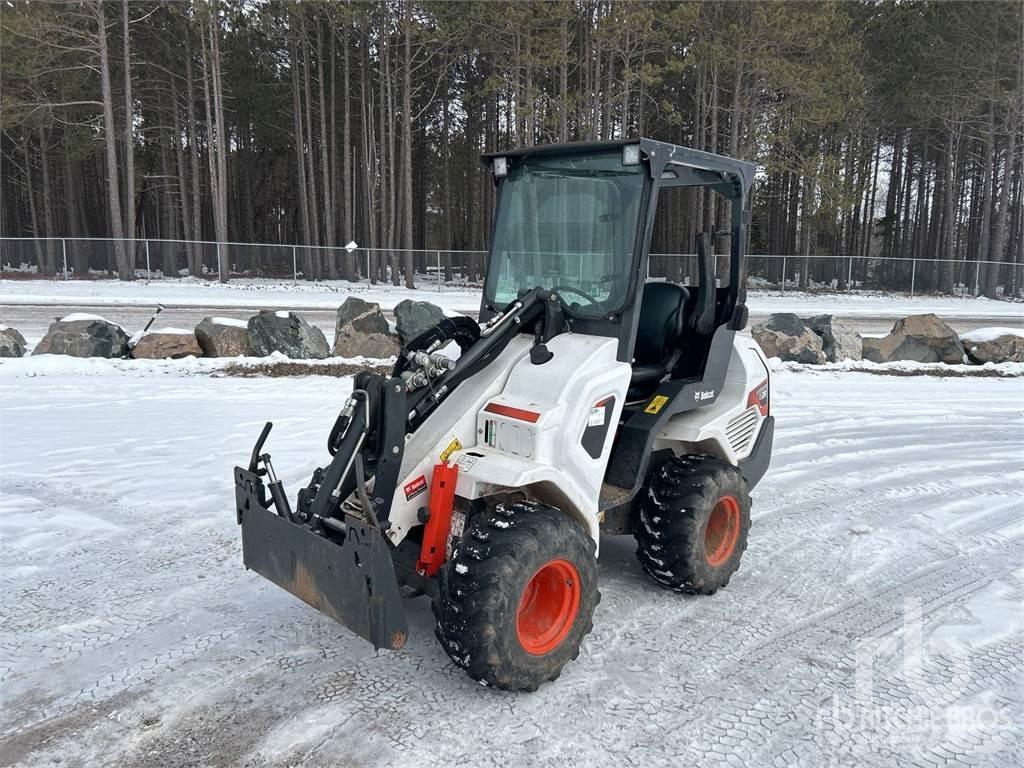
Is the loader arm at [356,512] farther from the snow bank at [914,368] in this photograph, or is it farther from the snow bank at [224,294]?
the snow bank at [224,294]

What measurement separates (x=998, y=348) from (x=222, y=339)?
1266 centimetres

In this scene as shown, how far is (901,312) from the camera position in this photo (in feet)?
83.0

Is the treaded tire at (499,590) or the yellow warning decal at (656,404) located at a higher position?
the yellow warning decal at (656,404)

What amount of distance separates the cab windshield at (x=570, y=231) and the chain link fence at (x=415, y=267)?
2688 cm

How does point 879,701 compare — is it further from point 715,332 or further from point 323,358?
point 323,358

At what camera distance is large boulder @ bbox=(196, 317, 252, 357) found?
1170 centimetres

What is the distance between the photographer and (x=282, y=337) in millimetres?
11906

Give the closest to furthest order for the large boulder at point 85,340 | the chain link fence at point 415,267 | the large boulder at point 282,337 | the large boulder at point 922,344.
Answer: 1. the large boulder at point 85,340
2. the large boulder at point 282,337
3. the large boulder at point 922,344
4. the chain link fence at point 415,267

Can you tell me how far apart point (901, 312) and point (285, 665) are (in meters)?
25.9

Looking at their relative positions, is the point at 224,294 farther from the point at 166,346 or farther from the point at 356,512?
the point at 356,512

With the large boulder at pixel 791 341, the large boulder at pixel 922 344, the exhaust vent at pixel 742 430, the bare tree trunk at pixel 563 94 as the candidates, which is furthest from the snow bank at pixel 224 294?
the exhaust vent at pixel 742 430

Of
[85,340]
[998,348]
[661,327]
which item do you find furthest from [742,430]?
[998,348]

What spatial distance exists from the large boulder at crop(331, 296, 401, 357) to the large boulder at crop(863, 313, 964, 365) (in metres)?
8.21

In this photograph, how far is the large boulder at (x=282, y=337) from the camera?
11.8 metres
